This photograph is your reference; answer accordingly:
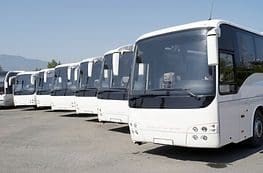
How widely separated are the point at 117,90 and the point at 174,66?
4088 mm

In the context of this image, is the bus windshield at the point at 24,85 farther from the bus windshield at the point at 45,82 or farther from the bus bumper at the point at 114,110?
the bus bumper at the point at 114,110

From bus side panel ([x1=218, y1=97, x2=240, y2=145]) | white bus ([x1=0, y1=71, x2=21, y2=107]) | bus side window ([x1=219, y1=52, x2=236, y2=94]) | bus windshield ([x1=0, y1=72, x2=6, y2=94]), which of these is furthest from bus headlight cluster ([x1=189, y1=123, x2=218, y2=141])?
bus windshield ([x1=0, y1=72, x2=6, y2=94])

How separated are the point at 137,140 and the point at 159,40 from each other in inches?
91.0

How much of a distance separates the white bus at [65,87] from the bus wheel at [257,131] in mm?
9735

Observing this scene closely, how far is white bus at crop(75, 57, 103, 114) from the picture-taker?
14.9 m

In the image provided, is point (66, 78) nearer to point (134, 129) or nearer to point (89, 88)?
point (89, 88)

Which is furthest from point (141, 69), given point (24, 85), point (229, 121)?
point (24, 85)

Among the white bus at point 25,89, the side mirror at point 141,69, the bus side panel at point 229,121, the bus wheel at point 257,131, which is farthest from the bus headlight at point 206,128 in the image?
the white bus at point 25,89

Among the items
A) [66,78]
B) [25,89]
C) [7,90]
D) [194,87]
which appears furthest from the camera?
[7,90]

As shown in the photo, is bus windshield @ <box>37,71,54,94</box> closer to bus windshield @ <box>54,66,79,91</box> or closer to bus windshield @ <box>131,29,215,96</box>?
bus windshield @ <box>54,66,79,91</box>

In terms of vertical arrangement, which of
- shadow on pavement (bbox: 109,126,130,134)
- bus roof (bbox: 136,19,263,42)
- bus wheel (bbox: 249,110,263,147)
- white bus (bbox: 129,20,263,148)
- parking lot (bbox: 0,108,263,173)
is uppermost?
bus roof (bbox: 136,19,263,42)

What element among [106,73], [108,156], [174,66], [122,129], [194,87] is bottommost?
[108,156]

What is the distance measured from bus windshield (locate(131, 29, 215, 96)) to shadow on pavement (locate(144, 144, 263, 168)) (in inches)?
62.0

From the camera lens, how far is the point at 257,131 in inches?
368
